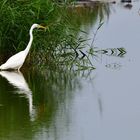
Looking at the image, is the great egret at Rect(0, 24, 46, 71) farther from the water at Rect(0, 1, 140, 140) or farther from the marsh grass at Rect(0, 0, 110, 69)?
the marsh grass at Rect(0, 0, 110, 69)

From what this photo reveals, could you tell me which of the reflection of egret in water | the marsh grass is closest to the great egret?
the reflection of egret in water

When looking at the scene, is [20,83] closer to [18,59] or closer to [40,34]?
[18,59]

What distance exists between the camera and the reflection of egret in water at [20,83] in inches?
556

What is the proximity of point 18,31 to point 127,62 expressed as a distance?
3024 millimetres

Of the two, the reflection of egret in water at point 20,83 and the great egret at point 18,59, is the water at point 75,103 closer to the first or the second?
the reflection of egret in water at point 20,83

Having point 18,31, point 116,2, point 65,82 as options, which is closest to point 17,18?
point 18,31

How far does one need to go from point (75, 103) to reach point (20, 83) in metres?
2.62

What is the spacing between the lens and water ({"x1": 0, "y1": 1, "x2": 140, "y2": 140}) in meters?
11.8

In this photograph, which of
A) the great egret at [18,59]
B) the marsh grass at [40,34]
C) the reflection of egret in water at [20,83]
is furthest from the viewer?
the marsh grass at [40,34]

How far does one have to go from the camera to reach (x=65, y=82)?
16.7 meters

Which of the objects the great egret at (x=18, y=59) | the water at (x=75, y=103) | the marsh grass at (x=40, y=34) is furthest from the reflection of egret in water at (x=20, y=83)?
the marsh grass at (x=40, y=34)

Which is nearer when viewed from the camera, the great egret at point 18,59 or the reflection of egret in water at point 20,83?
the reflection of egret in water at point 20,83

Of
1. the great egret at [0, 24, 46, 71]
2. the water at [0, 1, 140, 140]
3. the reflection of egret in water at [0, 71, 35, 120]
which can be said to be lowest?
the water at [0, 1, 140, 140]

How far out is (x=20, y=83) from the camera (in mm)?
16391
